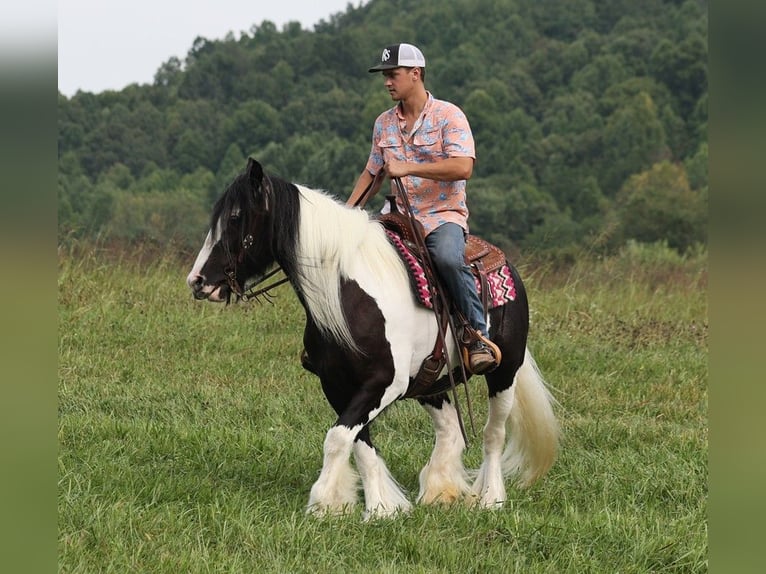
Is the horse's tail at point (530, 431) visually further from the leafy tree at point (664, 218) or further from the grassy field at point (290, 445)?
the leafy tree at point (664, 218)

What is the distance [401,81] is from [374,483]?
2149 millimetres

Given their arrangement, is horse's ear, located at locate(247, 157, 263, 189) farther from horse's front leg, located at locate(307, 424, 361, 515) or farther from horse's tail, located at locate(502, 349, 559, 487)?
horse's tail, located at locate(502, 349, 559, 487)

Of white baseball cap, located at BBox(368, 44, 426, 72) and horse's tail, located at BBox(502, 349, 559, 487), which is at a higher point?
white baseball cap, located at BBox(368, 44, 426, 72)

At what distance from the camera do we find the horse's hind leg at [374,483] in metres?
5.17

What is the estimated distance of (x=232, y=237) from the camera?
194 inches

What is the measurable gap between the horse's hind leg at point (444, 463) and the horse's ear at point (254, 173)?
6.17 feet

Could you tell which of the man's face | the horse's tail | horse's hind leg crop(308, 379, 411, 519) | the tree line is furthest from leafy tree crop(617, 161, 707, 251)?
horse's hind leg crop(308, 379, 411, 519)

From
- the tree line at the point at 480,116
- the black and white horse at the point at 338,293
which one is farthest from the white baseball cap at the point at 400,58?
the tree line at the point at 480,116

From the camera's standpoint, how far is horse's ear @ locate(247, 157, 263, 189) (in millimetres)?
4820

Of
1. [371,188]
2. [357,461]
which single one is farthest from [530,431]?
[371,188]

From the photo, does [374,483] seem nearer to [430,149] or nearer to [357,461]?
[357,461]

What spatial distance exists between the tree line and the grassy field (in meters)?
17.6
